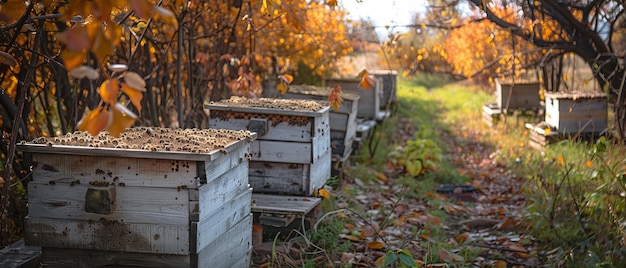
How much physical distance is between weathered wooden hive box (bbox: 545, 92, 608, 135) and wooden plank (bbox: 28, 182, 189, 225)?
7.87 meters

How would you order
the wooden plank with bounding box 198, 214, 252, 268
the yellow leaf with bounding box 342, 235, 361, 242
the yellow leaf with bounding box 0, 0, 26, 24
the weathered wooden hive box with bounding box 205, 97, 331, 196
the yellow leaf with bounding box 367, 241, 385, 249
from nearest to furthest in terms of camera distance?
1. the yellow leaf with bounding box 0, 0, 26, 24
2. the wooden plank with bounding box 198, 214, 252, 268
3. the yellow leaf with bounding box 367, 241, 385, 249
4. the weathered wooden hive box with bounding box 205, 97, 331, 196
5. the yellow leaf with bounding box 342, 235, 361, 242

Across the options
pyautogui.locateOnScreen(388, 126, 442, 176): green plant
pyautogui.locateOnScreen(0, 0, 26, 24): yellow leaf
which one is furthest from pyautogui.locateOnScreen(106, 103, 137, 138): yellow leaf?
pyautogui.locateOnScreen(388, 126, 442, 176): green plant

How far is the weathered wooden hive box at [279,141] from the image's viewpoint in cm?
575

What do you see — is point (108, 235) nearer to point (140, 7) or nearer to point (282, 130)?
point (140, 7)

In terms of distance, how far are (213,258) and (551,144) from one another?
25.3 feet

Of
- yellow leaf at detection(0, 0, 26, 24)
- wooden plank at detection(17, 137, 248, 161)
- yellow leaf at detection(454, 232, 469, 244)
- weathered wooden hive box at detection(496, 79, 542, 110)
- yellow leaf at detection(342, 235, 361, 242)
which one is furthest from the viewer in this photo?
weathered wooden hive box at detection(496, 79, 542, 110)

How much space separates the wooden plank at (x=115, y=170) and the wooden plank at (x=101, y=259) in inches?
14.9

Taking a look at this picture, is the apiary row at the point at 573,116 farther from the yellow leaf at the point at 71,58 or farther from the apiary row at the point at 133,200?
the yellow leaf at the point at 71,58

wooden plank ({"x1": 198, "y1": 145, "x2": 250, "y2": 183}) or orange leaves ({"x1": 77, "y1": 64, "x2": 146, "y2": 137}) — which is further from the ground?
orange leaves ({"x1": 77, "y1": 64, "x2": 146, "y2": 137})

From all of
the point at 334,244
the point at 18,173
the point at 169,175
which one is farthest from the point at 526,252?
the point at 18,173

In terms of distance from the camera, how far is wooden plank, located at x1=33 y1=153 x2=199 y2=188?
11.7ft

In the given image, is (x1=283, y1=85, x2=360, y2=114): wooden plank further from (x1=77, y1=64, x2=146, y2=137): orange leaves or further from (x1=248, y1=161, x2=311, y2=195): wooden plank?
(x1=77, y1=64, x2=146, y2=137): orange leaves

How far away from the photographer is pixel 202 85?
8.77m

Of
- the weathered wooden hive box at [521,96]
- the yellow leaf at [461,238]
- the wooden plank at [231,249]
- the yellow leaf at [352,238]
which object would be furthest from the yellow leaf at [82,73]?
the weathered wooden hive box at [521,96]
